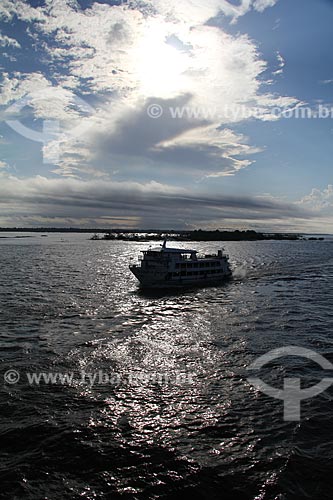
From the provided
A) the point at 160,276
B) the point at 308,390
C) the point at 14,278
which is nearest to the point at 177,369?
the point at 308,390

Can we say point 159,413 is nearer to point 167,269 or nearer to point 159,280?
point 159,280

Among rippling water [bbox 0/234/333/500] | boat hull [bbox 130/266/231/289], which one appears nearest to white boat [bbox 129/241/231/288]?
boat hull [bbox 130/266/231/289]

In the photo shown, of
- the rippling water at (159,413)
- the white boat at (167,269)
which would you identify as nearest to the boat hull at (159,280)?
the white boat at (167,269)

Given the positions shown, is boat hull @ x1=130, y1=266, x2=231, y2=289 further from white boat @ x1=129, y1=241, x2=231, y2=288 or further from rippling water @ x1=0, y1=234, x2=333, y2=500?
rippling water @ x1=0, y1=234, x2=333, y2=500

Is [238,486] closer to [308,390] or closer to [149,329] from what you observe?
[308,390]

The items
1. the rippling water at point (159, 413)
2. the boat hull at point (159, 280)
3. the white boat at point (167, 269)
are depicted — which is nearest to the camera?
the rippling water at point (159, 413)

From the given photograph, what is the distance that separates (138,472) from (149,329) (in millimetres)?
17308

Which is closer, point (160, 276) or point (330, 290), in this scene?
point (330, 290)

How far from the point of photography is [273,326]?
29516 millimetres

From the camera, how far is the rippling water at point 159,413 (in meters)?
11.1

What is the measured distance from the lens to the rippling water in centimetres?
1107

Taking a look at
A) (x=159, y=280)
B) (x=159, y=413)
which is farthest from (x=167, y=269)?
(x=159, y=413)

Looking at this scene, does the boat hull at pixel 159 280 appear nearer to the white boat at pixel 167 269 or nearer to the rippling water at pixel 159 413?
the white boat at pixel 167 269

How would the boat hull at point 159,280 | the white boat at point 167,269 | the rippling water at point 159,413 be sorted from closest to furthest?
the rippling water at point 159,413 < the boat hull at point 159,280 < the white boat at point 167,269
